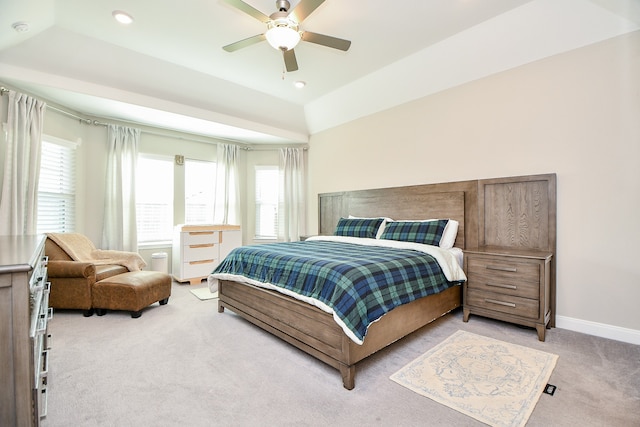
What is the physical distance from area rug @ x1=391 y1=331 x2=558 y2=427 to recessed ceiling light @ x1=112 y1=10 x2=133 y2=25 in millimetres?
3776

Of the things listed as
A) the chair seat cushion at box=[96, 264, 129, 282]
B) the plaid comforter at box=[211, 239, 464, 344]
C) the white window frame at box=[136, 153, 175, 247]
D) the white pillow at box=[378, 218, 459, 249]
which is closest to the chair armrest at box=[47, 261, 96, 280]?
the chair seat cushion at box=[96, 264, 129, 282]

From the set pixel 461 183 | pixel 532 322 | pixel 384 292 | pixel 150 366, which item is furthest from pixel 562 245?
pixel 150 366

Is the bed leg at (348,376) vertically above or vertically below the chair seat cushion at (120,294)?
below

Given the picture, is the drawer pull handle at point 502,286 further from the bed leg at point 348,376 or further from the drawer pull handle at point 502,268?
the bed leg at point 348,376

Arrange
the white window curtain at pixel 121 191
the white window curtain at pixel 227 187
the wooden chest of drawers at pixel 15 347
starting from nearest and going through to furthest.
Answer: the wooden chest of drawers at pixel 15 347, the white window curtain at pixel 121 191, the white window curtain at pixel 227 187

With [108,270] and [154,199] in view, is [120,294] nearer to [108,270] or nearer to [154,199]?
[108,270]

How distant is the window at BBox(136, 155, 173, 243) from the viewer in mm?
4598

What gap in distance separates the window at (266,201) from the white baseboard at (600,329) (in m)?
4.45

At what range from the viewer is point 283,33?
2.29m

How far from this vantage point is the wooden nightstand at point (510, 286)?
246cm

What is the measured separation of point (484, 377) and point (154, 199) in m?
4.97

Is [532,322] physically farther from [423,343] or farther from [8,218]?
[8,218]

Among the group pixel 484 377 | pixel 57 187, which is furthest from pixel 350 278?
pixel 57 187

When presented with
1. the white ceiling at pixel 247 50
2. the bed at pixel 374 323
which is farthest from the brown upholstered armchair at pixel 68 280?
the white ceiling at pixel 247 50
